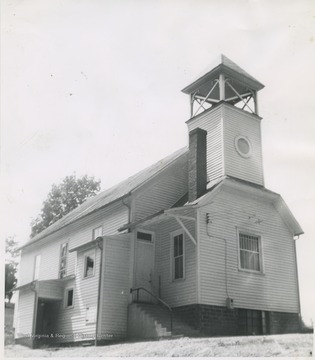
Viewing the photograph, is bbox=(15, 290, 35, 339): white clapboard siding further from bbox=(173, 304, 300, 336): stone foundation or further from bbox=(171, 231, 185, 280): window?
bbox=(173, 304, 300, 336): stone foundation

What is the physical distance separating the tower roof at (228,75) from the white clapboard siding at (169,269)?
229 inches

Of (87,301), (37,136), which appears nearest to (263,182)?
(87,301)

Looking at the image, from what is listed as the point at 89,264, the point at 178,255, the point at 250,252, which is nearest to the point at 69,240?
the point at 89,264

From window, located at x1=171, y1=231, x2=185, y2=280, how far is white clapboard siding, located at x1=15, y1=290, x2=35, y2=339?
621 cm

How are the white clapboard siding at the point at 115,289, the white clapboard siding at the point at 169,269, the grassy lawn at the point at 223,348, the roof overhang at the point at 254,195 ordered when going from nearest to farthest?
the grassy lawn at the point at 223,348
the white clapboard siding at the point at 169,269
the white clapboard siding at the point at 115,289
the roof overhang at the point at 254,195

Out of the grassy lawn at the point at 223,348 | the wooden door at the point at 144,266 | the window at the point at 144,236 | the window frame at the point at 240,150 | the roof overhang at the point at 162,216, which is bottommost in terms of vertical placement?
the grassy lawn at the point at 223,348

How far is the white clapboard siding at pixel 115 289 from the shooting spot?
1667cm

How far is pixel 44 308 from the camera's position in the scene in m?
21.0

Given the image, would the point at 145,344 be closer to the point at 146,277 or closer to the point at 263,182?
the point at 146,277

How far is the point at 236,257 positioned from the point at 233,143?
430cm

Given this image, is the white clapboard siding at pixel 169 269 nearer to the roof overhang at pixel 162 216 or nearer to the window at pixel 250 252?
the roof overhang at pixel 162 216

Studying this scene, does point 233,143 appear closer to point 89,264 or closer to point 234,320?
point 234,320

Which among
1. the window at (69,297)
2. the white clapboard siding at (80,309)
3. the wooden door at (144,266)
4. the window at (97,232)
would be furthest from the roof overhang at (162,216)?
the window at (69,297)

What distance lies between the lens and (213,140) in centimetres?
1867
